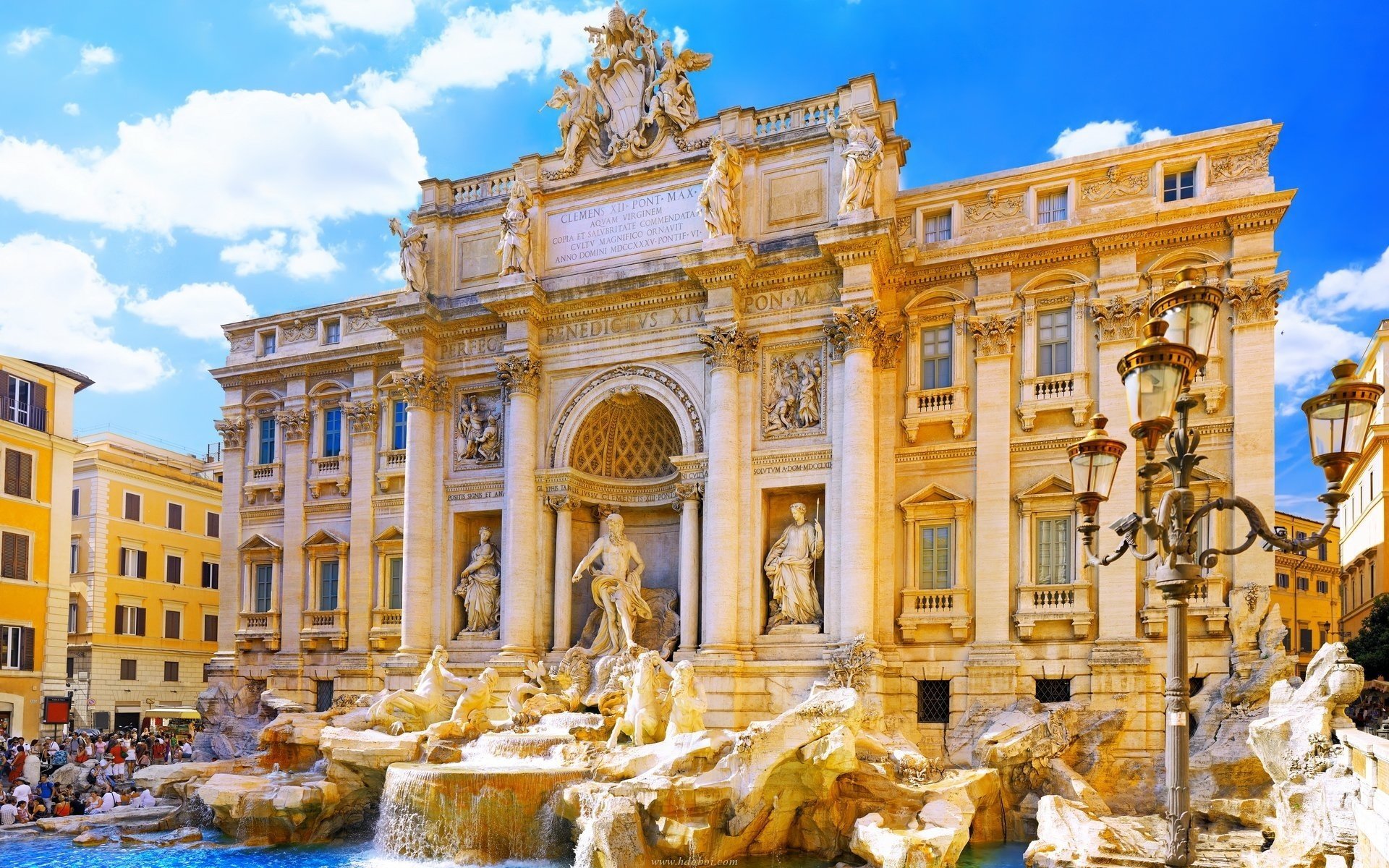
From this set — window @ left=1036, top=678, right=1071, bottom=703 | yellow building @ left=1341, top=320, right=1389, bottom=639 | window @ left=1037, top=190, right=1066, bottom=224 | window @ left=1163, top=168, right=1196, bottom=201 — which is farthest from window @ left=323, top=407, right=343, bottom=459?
yellow building @ left=1341, top=320, right=1389, bottom=639

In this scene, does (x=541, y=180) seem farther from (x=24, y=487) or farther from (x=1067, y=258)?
(x=24, y=487)

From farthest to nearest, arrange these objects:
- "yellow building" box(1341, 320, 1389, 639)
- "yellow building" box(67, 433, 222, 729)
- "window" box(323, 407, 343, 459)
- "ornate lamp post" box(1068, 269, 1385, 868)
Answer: "yellow building" box(67, 433, 222, 729) → "yellow building" box(1341, 320, 1389, 639) → "window" box(323, 407, 343, 459) → "ornate lamp post" box(1068, 269, 1385, 868)

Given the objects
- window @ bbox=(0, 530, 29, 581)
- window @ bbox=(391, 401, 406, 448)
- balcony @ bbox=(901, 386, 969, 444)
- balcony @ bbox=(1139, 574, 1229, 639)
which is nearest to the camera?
balcony @ bbox=(1139, 574, 1229, 639)

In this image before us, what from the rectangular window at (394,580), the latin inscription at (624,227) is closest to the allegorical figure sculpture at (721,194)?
the latin inscription at (624,227)

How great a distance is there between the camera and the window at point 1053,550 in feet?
67.9

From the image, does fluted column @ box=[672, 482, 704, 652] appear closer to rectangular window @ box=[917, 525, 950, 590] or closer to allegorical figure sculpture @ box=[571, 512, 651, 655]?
allegorical figure sculpture @ box=[571, 512, 651, 655]

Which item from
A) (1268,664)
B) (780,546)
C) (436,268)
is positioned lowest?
(1268,664)

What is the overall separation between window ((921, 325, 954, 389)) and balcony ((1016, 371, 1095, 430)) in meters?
1.50

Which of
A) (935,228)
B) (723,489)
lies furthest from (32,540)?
(935,228)

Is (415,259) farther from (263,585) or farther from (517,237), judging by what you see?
(263,585)

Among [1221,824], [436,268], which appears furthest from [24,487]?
[1221,824]

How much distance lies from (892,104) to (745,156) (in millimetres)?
3176

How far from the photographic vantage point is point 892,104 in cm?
2298

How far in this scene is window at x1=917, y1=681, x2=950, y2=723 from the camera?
69.2ft
